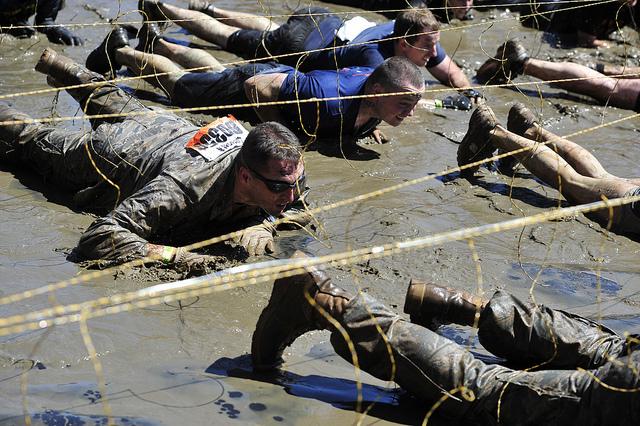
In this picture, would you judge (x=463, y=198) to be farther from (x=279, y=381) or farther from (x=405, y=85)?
(x=279, y=381)

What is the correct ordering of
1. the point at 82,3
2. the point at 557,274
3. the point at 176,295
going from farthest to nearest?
1. the point at 82,3
2. the point at 557,274
3. the point at 176,295

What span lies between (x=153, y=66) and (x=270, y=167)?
3397 mm

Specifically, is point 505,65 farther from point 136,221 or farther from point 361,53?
point 136,221

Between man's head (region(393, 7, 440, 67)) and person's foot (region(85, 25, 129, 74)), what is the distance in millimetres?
2403

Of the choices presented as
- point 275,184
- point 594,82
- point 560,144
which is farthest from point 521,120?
point 275,184

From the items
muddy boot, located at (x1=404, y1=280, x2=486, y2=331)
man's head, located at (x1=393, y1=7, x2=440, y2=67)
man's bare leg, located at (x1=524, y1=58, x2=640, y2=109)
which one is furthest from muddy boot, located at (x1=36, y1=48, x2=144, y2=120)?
man's bare leg, located at (x1=524, y1=58, x2=640, y2=109)

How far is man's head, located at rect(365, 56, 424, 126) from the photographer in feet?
24.1

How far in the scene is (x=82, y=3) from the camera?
10.8 meters

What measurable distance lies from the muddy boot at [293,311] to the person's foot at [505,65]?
18.3 feet

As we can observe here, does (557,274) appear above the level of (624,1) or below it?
below

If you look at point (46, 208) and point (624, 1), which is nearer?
point (46, 208)

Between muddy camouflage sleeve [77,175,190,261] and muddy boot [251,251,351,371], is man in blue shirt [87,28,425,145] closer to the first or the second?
muddy camouflage sleeve [77,175,190,261]

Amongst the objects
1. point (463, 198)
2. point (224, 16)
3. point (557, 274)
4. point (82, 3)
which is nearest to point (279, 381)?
point (557, 274)

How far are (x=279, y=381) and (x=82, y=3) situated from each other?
7486 mm
